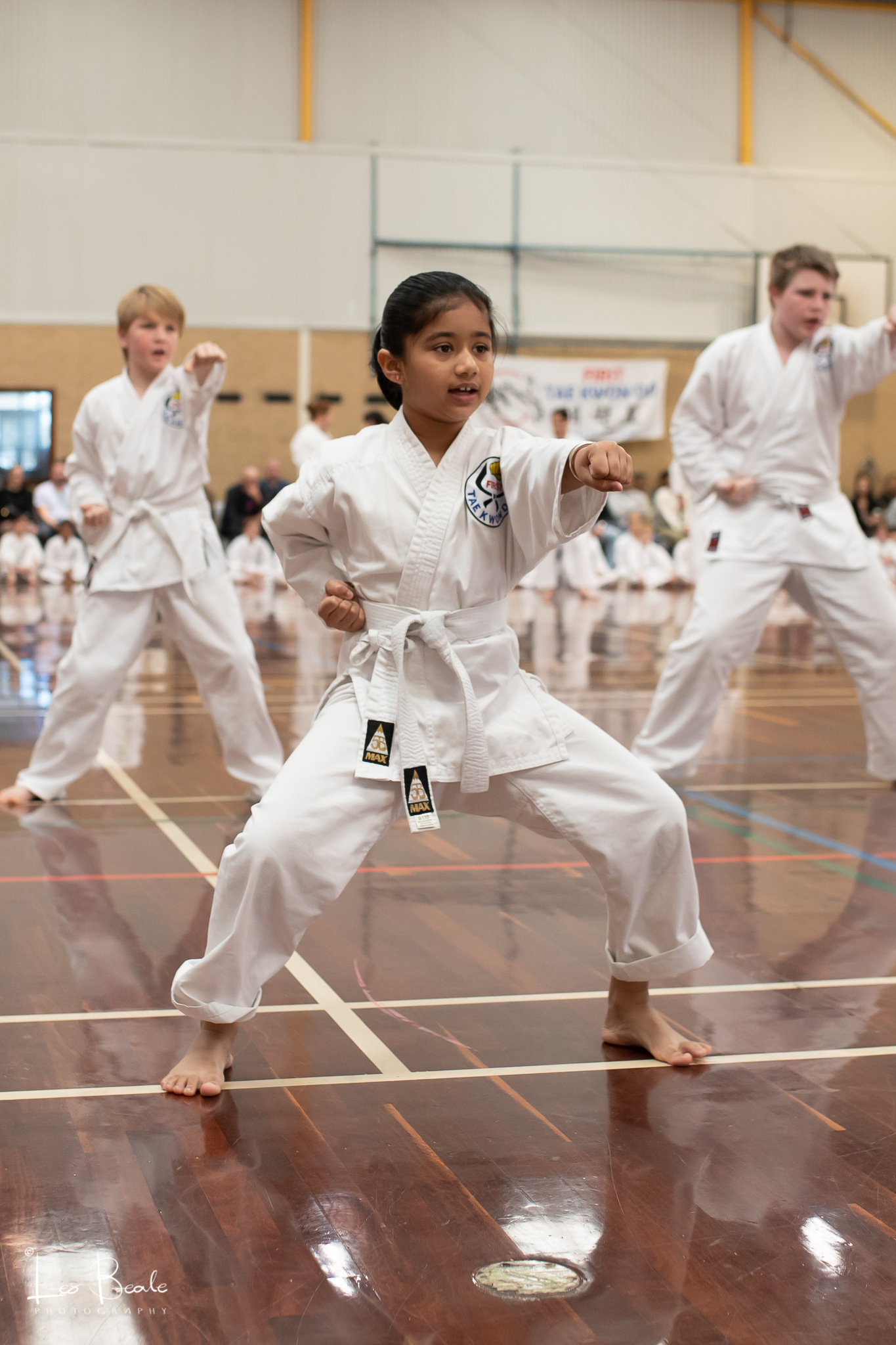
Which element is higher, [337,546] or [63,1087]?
[337,546]

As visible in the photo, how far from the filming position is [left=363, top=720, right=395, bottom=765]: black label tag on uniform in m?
2.39

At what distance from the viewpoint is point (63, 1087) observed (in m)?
2.44

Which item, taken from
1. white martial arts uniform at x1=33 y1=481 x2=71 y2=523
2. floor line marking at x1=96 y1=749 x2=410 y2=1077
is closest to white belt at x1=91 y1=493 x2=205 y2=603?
floor line marking at x1=96 y1=749 x2=410 y2=1077

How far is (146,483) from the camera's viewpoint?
463cm

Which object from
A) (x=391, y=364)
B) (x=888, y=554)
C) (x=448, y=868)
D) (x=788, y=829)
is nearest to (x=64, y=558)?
(x=888, y=554)

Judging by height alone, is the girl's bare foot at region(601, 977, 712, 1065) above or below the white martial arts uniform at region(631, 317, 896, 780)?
below

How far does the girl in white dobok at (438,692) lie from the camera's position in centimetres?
236

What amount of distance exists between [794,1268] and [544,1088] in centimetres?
67

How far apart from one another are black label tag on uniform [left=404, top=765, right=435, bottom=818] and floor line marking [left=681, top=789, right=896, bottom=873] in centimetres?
197

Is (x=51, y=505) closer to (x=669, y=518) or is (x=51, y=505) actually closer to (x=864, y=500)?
(x=669, y=518)

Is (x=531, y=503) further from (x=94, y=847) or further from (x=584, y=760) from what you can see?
(x=94, y=847)

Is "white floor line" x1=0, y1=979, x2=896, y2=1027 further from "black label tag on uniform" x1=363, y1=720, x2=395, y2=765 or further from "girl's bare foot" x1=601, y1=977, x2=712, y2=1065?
"black label tag on uniform" x1=363, y1=720, x2=395, y2=765

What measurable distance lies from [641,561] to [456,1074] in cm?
1358

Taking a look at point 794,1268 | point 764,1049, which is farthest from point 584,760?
point 794,1268
